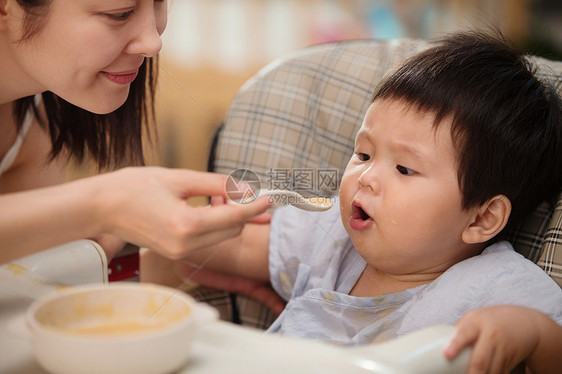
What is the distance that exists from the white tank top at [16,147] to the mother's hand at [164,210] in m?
0.09

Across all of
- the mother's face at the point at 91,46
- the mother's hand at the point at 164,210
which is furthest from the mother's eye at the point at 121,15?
the mother's hand at the point at 164,210

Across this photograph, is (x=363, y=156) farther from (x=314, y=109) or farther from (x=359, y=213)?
(x=314, y=109)

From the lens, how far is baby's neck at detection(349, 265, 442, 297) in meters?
0.68

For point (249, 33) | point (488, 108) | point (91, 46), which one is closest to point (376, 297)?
point (488, 108)

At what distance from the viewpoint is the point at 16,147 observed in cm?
60

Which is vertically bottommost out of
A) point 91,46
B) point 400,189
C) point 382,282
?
point 382,282

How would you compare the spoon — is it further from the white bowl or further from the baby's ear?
the baby's ear

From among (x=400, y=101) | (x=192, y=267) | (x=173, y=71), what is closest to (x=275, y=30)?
(x=400, y=101)

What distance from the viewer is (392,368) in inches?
18.5

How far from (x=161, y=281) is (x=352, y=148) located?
1.38 feet

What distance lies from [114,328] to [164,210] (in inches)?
3.7

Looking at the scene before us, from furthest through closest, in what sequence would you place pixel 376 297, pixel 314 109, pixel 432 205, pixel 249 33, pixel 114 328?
pixel 249 33 < pixel 314 109 < pixel 432 205 < pixel 376 297 < pixel 114 328

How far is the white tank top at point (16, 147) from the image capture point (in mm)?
500

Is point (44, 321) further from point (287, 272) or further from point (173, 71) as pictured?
point (287, 272)
